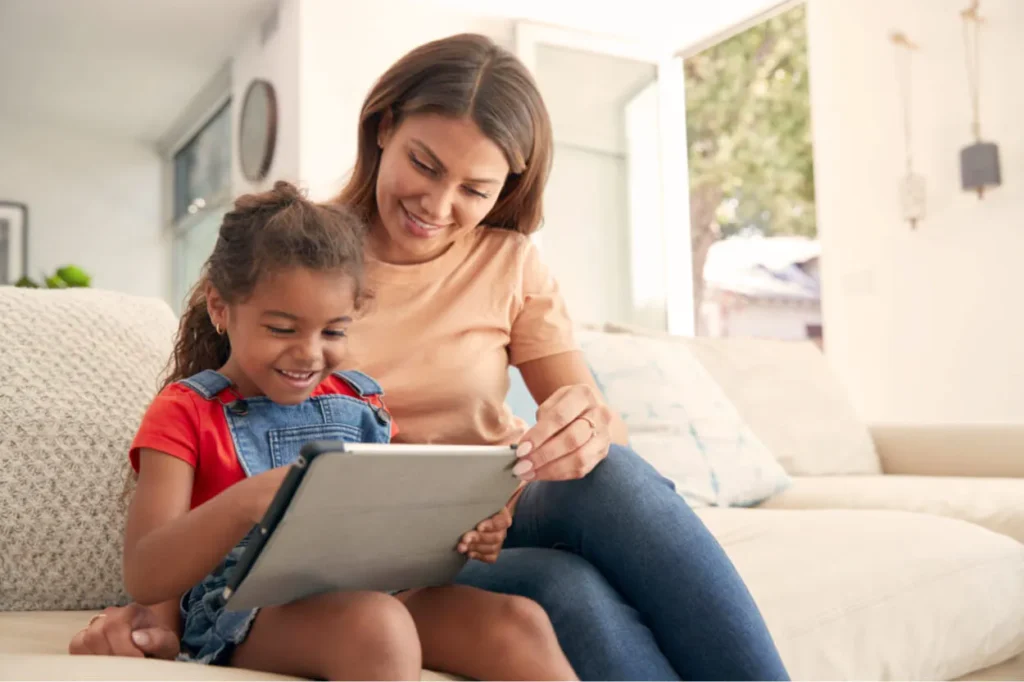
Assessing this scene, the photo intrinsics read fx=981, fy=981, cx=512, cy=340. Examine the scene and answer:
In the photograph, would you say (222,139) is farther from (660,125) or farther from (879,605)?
(879,605)

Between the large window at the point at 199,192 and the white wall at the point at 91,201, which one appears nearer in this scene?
the large window at the point at 199,192

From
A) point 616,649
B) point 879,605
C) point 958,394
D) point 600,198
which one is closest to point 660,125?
point 600,198

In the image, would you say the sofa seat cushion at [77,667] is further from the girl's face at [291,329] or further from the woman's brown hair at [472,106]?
the woman's brown hair at [472,106]

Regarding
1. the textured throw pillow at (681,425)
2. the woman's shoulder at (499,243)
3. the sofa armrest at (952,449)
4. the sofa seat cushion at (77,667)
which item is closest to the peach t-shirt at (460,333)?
the woman's shoulder at (499,243)

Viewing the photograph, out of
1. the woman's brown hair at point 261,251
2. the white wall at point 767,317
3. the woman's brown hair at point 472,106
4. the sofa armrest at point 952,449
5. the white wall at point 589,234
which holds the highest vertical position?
the white wall at point 589,234

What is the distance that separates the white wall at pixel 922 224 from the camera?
3797 mm

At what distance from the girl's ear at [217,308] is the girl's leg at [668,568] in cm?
37

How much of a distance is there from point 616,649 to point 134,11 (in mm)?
4851

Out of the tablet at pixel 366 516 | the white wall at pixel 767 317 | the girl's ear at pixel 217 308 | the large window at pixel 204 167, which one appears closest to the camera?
the tablet at pixel 366 516

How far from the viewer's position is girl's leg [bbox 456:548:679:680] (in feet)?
2.85

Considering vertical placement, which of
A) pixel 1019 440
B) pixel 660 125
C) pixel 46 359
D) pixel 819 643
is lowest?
pixel 819 643

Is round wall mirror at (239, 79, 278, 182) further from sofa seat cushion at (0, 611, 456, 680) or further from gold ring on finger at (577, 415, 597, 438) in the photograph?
gold ring on finger at (577, 415, 597, 438)

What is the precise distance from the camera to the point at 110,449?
3.77 ft

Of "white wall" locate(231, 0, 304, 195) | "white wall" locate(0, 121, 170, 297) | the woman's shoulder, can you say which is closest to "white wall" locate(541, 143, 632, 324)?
"white wall" locate(231, 0, 304, 195)
